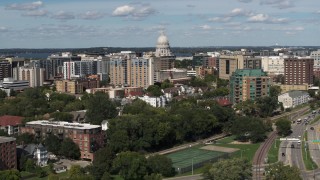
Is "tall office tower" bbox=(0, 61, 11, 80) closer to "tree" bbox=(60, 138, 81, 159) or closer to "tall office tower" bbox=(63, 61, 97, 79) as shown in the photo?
"tall office tower" bbox=(63, 61, 97, 79)

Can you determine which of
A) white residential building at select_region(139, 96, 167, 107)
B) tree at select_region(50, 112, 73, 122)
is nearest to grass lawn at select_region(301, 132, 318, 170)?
tree at select_region(50, 112, 73, 122)

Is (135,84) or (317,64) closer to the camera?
(135,84)

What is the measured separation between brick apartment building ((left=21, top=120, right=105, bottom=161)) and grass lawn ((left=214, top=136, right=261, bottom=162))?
897 centimetres

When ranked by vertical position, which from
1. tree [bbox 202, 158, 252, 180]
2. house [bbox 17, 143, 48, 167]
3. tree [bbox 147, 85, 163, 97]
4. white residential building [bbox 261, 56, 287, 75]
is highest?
white residential building [bbox 261, 56, 287, 75]

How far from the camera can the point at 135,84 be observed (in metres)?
72.2

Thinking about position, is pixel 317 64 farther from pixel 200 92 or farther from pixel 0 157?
pixel 0 157

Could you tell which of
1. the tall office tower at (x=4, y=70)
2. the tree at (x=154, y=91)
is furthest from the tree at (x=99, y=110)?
the tall office tower at (x=4, y=70)

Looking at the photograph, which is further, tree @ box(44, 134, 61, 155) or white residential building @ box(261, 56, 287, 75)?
white residential building @ box(261, 56, 287, 75)

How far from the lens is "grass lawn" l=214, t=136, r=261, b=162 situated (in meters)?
32.8

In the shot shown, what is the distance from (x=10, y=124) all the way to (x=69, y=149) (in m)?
10.3

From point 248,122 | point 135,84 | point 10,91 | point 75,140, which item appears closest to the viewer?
point 75,140

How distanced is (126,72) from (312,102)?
27146 mm

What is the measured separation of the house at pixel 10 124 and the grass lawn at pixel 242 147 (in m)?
15.9

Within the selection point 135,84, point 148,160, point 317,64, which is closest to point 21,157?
point 148,160
